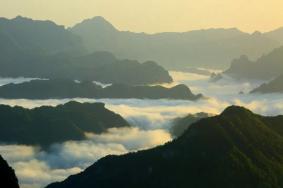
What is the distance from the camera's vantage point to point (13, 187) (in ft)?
592

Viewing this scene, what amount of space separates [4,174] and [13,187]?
13.9ft

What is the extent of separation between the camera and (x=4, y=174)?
599 ft
